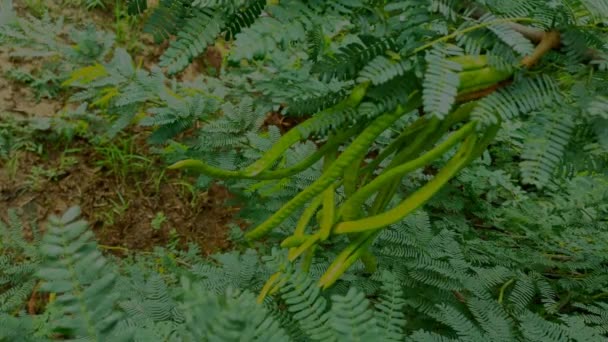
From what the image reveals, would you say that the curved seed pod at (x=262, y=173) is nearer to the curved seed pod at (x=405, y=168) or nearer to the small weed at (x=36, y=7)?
the curved seed pod at (x=405, y=168)

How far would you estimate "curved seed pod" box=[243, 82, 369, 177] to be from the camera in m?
1.09

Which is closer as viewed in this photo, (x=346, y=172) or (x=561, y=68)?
(x=561, y=68)

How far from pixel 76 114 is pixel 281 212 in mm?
2132

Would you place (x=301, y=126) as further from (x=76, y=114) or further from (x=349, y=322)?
(x=76, y=114)

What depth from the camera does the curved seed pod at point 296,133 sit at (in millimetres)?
1091

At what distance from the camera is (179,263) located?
257 centimetres

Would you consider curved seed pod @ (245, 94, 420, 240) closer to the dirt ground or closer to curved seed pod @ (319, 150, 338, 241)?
curved seed pod @ (319, 150, 338, 241)

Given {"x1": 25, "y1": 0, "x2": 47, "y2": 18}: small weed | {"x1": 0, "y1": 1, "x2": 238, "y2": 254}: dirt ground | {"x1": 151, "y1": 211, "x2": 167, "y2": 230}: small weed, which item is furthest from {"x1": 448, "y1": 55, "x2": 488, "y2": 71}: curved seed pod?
{"x1": 25, "y1": 0, "x2": 47, "y2": 18}: small weed

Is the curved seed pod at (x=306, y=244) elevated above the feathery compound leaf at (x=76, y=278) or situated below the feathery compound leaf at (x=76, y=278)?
below

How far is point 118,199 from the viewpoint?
3.08 meters

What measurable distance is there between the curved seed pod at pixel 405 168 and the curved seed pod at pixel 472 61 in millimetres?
103

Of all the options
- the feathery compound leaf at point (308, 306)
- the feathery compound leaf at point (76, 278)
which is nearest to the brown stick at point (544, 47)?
the feathery compound leaf at point (308, 306)

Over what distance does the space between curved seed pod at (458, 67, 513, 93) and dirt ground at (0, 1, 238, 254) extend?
2.15 meters

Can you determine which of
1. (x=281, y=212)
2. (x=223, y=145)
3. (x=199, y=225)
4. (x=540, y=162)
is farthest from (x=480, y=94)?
(x=199, y=225)
